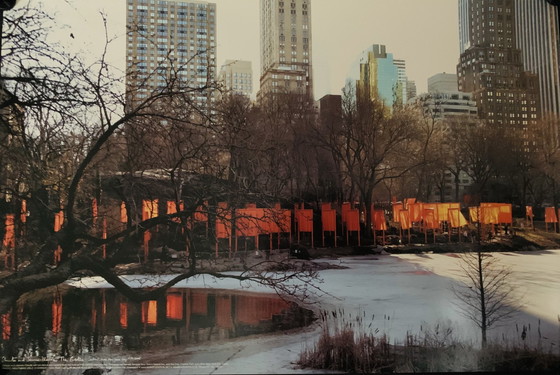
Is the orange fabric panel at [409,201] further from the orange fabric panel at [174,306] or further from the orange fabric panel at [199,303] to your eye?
the orange fabric panel at [174,306]

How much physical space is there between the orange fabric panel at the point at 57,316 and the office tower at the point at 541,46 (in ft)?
10.2

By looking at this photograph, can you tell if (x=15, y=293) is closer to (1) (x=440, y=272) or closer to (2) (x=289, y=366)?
(2) (x=289, y=366)

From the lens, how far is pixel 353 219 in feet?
8.57

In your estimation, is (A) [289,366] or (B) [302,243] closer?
(A) [289,366]

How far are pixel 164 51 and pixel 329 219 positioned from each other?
54.7 inches

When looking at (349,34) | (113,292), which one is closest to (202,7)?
(349,34)

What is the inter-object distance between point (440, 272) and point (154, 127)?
185cm

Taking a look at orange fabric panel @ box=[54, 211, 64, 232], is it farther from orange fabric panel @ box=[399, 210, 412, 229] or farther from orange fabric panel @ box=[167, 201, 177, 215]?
orange fabric panel @ box=[399, 210, 412, 229]

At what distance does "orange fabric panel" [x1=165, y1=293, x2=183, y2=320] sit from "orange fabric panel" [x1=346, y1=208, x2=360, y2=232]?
3.40 feet

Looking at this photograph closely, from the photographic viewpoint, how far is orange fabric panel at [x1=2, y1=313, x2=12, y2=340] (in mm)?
2523

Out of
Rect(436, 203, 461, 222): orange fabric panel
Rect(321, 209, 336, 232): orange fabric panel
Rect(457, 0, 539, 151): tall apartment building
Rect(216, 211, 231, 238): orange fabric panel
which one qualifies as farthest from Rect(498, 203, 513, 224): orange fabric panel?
Rect(216, 211, 231, 238): orange fabric panel

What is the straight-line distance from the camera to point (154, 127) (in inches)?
103

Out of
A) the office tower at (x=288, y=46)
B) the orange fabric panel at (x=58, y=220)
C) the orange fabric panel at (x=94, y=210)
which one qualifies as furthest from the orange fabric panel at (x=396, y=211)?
the orange fabric panel at (x=58, y=220)

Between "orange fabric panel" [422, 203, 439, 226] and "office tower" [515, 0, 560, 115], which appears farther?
"office tower" [515, 0, 560, 115]
